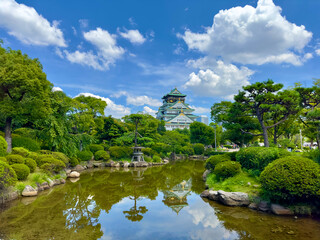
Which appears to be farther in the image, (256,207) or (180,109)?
(180,109)

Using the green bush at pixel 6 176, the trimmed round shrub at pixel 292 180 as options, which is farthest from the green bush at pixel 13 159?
the trimmed round shrub at pixel 292 180

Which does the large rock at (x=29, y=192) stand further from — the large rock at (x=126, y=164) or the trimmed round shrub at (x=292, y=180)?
the large rock at (x=126, y=164)

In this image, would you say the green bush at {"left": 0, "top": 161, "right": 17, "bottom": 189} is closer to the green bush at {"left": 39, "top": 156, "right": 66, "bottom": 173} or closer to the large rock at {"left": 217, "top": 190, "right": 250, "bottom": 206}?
the green bush at {"left": 39, "top": 156, "right": 66, "bottom": 173}

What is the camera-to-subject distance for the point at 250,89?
489 inches

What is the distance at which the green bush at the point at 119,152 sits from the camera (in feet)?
69.7

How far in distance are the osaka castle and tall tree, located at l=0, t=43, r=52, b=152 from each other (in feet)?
146

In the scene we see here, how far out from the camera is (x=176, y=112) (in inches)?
2403

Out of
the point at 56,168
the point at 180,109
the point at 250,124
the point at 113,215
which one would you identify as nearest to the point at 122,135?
the point at 56,168

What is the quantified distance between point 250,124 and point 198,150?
20035 millimetres

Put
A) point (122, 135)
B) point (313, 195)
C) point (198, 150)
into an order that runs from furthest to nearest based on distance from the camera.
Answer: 1. point (198, 150)
2. point (122, 135)
3. point (313, 195)

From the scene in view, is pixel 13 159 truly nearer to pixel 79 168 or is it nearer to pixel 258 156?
pixel 79 168

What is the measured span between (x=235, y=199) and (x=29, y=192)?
872 cm

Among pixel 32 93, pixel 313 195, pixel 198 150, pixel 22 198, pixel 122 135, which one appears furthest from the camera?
pixel 198 150

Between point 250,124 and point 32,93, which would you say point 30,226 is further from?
point 250,124
